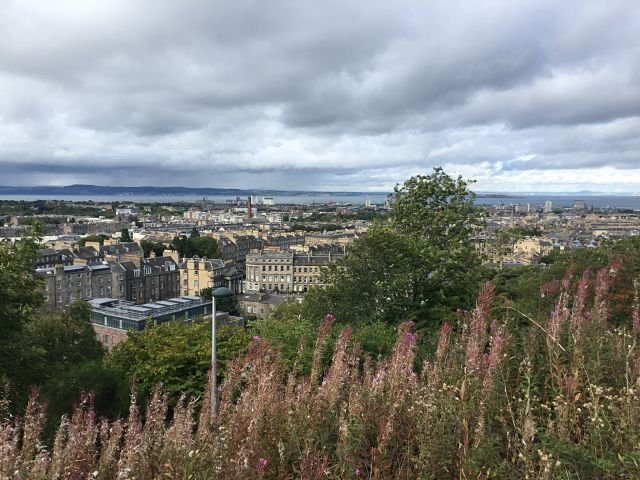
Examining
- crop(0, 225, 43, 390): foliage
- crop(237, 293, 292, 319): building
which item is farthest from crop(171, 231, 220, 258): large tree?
crop(0, 225, 43, 390): foliage

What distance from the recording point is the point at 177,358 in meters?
11.5

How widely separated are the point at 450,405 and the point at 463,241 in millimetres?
13620

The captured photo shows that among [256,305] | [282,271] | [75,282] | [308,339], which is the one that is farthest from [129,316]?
[282,271]

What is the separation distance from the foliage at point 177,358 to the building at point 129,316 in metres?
18.4

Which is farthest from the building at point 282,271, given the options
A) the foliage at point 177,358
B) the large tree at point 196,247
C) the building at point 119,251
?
the foliage at point 177,358

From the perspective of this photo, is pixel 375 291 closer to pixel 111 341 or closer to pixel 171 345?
pixel 171 345

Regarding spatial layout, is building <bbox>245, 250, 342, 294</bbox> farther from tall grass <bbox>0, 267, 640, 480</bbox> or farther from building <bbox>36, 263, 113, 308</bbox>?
tall grass <bbox>0, 267, 640, 480</bbox>

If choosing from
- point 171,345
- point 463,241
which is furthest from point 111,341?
point 463,241

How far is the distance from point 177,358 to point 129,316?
24.0 metres

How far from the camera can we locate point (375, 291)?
13578 millimetres

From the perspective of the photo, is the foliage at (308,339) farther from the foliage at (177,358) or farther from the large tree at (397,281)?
the large tree at (397,281)

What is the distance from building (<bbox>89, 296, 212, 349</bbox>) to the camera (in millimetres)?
32750

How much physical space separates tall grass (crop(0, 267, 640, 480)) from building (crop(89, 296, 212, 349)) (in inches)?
1117

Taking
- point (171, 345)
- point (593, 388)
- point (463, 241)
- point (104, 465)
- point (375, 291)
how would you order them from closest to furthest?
1. point (104, 465)
2. point (593, 388)
3. point (171, 345)
4. point (375, 291)
5. point (463, 241)
